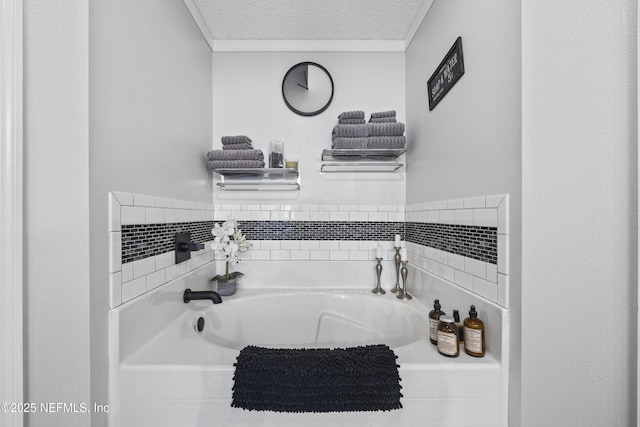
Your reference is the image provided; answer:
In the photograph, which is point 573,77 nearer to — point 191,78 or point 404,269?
point 404,269

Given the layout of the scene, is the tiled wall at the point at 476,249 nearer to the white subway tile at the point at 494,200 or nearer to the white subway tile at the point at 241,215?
the white subway tile at the point at 494,200

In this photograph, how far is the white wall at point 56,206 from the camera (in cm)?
73

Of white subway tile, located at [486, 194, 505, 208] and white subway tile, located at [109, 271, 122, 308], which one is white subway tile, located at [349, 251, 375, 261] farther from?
white subway tile, located at [109, 271, 122, 308]

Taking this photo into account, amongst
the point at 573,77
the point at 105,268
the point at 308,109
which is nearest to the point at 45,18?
the point at 105,268

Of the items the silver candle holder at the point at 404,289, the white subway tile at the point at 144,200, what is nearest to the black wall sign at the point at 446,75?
the silver candle holder at the point at 404,289

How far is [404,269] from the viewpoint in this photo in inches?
62.4

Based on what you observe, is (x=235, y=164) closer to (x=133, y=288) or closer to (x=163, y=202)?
(x=163, y=202)

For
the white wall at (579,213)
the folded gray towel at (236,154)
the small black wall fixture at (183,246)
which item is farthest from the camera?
the folded gray towel at (236,154)

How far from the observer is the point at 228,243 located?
1.66m

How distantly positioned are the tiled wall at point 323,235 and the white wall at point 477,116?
6 centimetres

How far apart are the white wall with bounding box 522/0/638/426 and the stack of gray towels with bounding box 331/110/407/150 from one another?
78cm

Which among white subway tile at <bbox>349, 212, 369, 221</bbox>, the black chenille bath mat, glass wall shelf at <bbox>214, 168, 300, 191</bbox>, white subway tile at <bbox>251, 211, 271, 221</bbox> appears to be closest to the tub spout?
the black chenille bath mat

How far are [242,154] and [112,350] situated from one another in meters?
1.11

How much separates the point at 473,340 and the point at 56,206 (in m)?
1.38
